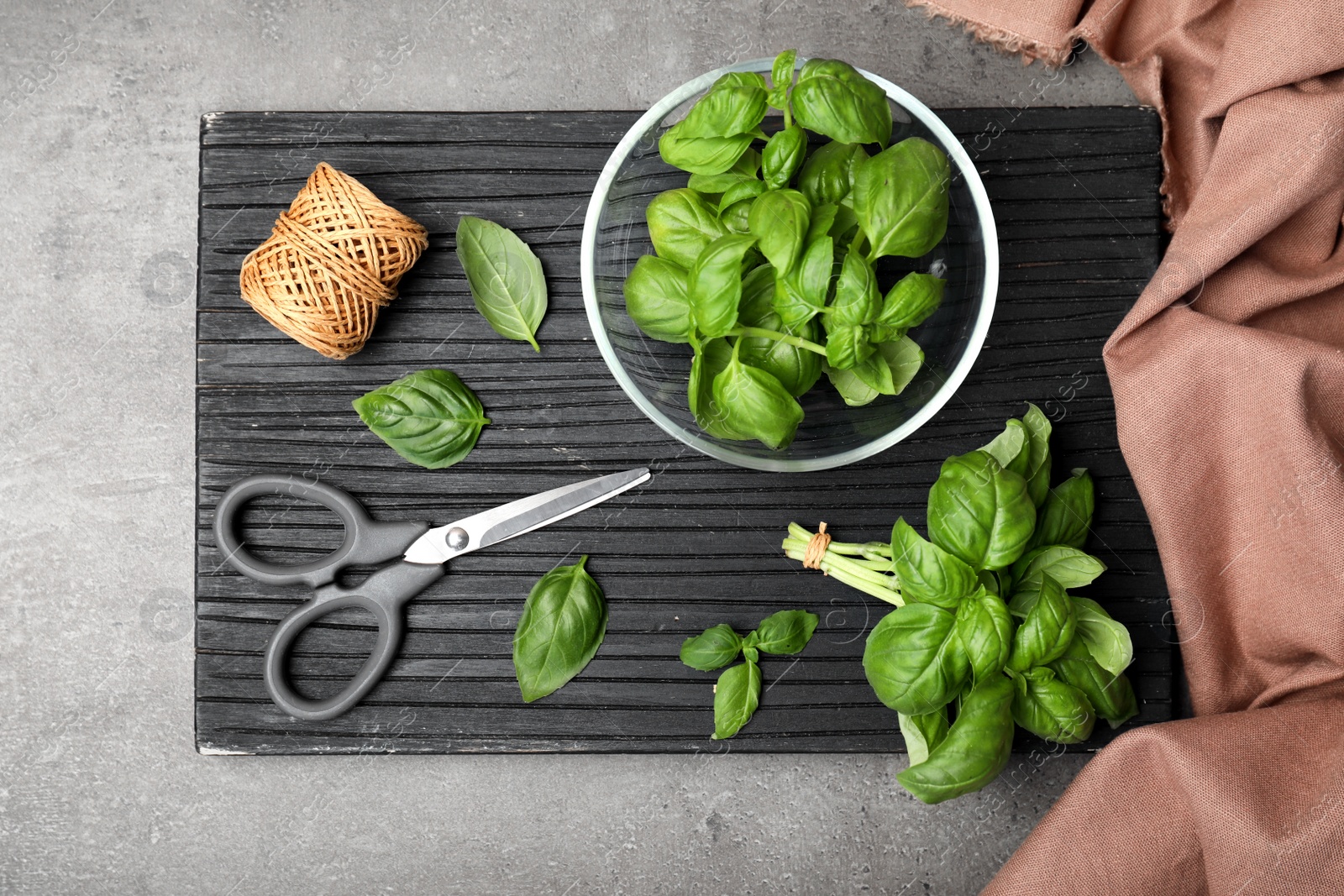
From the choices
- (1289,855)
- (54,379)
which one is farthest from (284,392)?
(1289,855)

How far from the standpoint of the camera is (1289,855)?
0.68 meters

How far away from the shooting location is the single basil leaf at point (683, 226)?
0.63m

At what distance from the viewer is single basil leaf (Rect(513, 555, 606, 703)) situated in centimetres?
75

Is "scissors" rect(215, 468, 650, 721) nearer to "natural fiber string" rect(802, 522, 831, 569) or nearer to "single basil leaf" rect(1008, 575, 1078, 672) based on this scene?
"natural fiber string" rect(802, 522, 831, 569)

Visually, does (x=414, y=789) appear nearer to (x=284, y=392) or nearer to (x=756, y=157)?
(x=284, y=392)

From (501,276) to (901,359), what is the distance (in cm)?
31

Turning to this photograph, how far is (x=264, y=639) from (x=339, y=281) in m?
0.30

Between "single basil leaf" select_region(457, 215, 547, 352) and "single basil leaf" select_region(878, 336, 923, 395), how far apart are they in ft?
0.89

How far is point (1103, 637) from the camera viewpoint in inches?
28.3

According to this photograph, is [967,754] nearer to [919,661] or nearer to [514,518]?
[919,661]

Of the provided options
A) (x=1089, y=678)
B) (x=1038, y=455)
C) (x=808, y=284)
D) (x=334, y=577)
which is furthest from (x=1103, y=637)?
(x=334, y=577)

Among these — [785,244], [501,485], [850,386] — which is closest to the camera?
[785,244]

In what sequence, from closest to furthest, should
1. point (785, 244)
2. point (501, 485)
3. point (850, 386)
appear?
point (785, 244) → point (850, 386) → point (501, 485)

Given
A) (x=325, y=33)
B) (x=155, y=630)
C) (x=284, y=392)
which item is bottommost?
(x=155, y=630)
